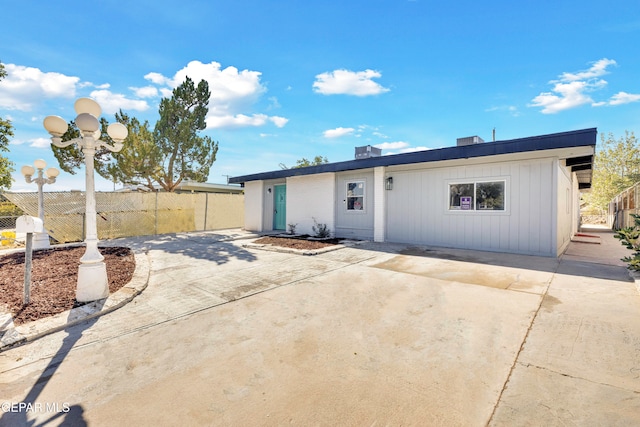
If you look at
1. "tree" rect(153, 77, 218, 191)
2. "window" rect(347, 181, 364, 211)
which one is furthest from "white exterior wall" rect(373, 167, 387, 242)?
"tree" rect(153, 77, 218, 191)

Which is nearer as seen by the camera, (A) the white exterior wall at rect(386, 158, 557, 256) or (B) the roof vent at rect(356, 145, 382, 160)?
(A) the white exterior wall at rect(386, 158, 557, 256)

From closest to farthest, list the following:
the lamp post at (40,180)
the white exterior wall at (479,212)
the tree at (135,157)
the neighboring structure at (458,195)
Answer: the neighboring structure at (458,195)
the white exterior wall at (479,212)
the lamp post at (40,180)
the tree at (135,157)

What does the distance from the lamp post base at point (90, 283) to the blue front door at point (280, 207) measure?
995 centimetres

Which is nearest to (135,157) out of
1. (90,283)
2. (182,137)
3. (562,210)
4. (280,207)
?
(182,137)

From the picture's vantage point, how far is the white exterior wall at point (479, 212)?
7.34 metres

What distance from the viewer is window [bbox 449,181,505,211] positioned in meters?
8.03

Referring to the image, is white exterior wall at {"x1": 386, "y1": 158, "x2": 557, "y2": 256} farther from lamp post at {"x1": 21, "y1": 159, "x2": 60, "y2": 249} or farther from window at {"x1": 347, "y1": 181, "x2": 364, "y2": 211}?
lamp post at {"x1": 21, "y1": 159, "x2": 60, "y2": 249}

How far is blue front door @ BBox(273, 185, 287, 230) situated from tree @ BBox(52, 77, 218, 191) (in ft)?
15.6

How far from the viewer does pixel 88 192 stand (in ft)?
13.0

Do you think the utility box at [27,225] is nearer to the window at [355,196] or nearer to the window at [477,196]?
the window at [355,196]

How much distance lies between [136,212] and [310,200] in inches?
298

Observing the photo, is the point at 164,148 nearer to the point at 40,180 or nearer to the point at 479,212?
the point at 40,180

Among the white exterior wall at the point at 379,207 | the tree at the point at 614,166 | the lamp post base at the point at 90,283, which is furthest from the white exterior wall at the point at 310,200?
the tree at the point at 614,166

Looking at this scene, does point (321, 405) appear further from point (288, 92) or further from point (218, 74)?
point (218, 74)
